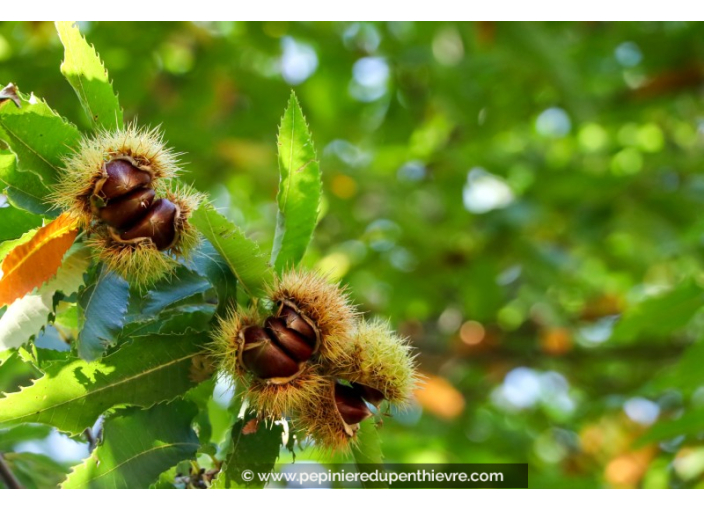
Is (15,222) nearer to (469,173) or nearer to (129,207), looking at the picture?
(129,207)

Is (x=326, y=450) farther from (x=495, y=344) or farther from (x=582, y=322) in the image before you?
(x=582, y=322)

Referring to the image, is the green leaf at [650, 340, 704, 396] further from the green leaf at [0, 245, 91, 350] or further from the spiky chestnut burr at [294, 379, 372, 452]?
the green leaf at [0, 245, 91, 350]

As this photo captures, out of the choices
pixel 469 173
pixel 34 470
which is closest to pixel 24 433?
pixel 34 470

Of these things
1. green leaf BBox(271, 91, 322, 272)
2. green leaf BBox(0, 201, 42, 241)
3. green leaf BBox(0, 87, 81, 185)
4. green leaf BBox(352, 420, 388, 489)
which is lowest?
green leaf BBox(352, 420, 388, 489)

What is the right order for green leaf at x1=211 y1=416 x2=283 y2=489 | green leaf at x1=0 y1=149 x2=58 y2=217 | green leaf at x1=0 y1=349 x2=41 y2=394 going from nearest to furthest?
green leaf at x1=0 y1=149 x2=58 y2=217 → green leaf at x1=211 y1=416 x2=283 y2=489 → green leaf at x1=0 y1=349 x2=41 y2=394

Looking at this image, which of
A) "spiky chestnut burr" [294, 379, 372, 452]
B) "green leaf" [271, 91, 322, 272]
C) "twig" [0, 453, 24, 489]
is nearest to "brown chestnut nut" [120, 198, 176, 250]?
"green leaf" [271, 91, 322, 272]

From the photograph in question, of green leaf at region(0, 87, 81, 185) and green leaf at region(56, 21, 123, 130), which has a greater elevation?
green leaf at region(56, 21, 123, 130)
